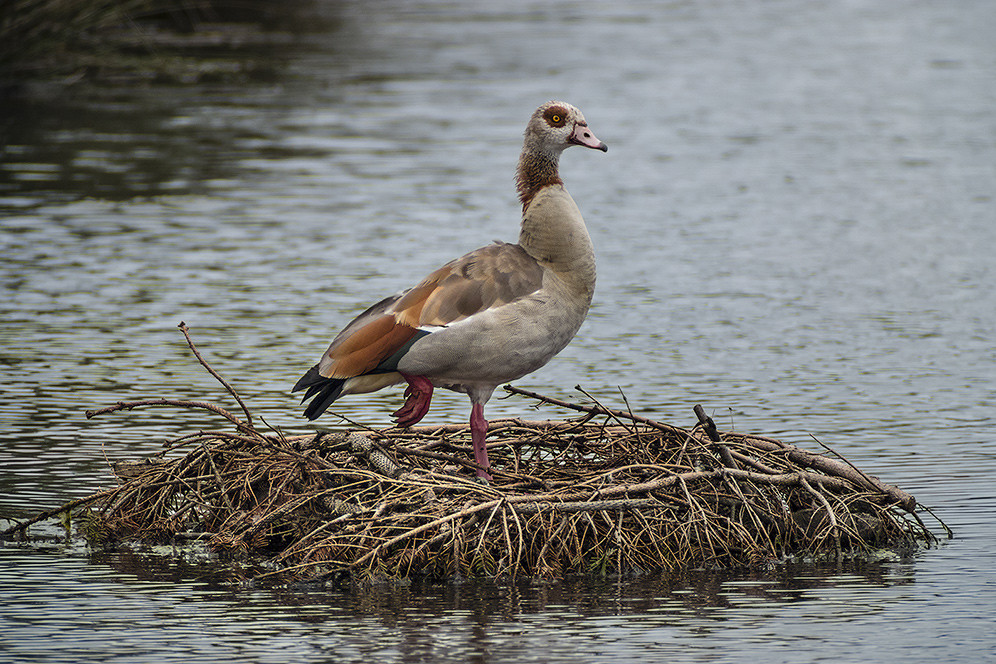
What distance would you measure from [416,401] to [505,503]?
2.76ft

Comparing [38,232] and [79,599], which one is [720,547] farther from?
[38,232]

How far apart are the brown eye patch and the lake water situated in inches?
78.3

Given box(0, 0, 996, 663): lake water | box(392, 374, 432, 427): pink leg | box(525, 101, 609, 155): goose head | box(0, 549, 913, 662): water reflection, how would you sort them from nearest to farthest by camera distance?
box(0, 549, 913, 662): water reflection, box(0, 0, 996, 663): lake water, box(392, 374, 432, 427): pink leg, box(525, 101, 609, 155): goose head

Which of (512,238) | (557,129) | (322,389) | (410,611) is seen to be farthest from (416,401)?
(512,238)

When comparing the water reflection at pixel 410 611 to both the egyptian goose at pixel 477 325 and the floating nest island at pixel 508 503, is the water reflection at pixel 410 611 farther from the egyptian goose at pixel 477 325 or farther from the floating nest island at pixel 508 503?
the egyptian goose at pixel 477 325

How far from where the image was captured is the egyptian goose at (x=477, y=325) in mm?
7805

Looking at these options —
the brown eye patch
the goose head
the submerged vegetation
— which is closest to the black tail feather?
the submerged vegetation

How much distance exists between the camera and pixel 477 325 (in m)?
7.79

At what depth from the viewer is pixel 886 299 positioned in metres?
14.7

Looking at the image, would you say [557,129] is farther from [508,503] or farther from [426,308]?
[508,503]

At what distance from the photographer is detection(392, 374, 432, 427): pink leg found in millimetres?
7938

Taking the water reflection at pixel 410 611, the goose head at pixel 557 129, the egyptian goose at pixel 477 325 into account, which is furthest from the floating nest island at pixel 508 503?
the goose head at pixel 557 129

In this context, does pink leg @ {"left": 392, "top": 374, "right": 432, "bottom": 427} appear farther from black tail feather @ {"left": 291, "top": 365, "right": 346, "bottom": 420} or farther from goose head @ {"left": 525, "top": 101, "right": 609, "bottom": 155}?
goose head @ {"left": 525, "top": 101, "right": 609, "bottom": 155}

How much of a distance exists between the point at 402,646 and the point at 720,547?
1916mm
